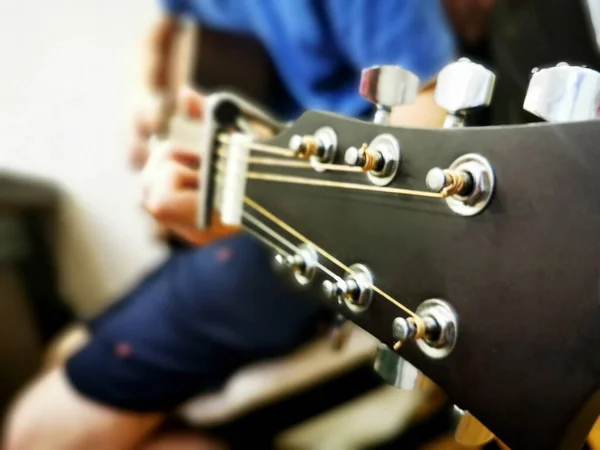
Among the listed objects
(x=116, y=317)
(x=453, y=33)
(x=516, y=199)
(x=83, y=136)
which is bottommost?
(x=116, y=317)

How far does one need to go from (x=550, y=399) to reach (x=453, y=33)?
0.50 m

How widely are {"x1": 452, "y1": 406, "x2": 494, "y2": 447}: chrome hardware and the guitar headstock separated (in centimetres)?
2

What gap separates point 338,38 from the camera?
2.20 feet

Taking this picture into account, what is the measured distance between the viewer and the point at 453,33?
0.69 metres

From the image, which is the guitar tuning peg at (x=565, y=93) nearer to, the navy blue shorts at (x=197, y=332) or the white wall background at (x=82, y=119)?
→ the navy blue shorts at (x=197, y=332)

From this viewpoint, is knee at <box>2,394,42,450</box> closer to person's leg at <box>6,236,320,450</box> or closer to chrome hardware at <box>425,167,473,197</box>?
person's leg at <box>6,236,320,450</box>

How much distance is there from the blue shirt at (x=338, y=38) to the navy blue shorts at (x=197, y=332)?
20 centimetres

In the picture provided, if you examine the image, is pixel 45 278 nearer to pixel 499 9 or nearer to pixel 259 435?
pixel 259 435

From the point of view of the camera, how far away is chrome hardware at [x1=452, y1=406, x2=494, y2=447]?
0.34 m

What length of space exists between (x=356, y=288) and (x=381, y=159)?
0.25ft

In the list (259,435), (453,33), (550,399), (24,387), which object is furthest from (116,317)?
(550,399)

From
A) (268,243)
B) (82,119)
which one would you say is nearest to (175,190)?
(268,243)

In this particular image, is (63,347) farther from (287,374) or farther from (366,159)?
(366,159)

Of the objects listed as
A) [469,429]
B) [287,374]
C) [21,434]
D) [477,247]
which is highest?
[477,247]
